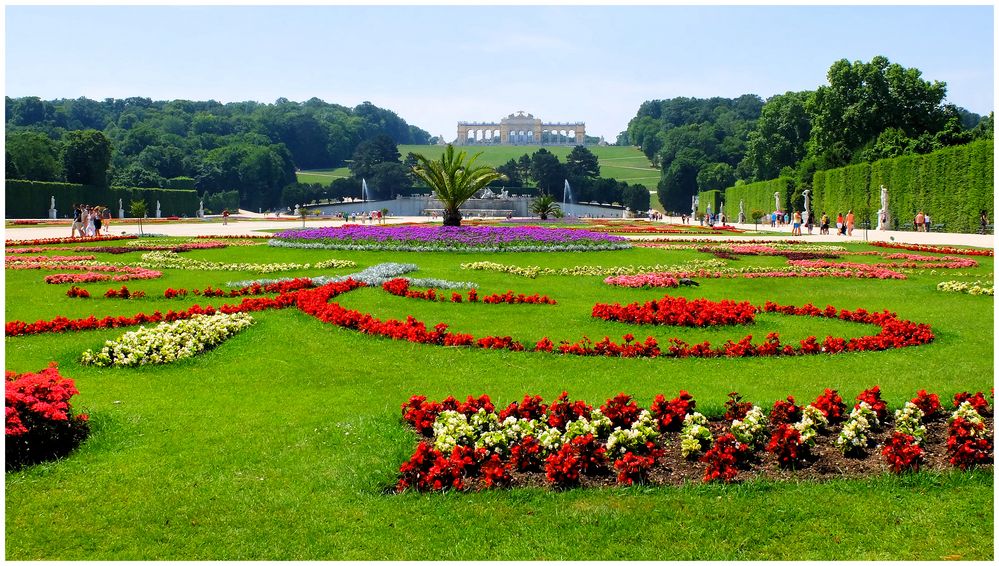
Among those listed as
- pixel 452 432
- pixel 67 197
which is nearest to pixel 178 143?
pixel 67 197

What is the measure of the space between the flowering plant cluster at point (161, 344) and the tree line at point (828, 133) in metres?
44.5

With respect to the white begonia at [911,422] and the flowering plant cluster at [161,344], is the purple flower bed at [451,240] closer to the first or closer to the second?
the flowering plant cluster at [161,344]

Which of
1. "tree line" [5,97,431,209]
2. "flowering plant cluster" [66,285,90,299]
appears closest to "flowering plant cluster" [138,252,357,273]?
"flowering plant cluster" [66,285,90,299]

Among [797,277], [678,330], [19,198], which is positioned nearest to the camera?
[678,330]

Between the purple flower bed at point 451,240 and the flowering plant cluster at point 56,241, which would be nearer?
the purple flower bed at point 451,240

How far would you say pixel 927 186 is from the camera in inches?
1459

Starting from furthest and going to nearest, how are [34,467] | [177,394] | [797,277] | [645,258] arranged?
[645,258] < [797,277] < [177,394] < [34,467]

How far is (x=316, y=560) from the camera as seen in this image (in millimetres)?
3842

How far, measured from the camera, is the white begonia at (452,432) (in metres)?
5.05

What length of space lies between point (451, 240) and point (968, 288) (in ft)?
42.1

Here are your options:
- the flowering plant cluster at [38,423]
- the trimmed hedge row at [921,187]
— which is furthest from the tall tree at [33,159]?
the flowering plant cluster at [38,423]

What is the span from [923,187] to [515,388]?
35.5 meters

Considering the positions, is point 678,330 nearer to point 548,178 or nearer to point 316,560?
point 316,560

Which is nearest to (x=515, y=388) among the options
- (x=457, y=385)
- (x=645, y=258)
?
(x=457, y=385)
